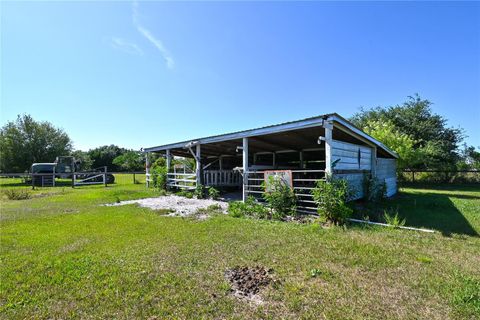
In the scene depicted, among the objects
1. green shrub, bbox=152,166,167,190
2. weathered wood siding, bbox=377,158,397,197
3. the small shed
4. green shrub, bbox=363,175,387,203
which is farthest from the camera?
green shrub, bbox=152,166,167,190

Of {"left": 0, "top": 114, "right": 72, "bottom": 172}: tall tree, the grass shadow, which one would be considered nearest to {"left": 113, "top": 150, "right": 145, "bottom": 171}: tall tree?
{"left": 0, "top": 114, "right": 72, "bottom": 172}: tall tree

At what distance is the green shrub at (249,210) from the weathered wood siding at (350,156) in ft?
7.97

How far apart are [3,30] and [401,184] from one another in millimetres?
23770

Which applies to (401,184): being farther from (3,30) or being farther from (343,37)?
(3,30)

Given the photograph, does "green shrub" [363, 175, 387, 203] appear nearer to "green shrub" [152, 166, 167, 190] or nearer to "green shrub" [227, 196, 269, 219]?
"green shrub" [227, 196, 269, 219]

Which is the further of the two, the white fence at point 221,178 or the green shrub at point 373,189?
the white fence at point 221,178

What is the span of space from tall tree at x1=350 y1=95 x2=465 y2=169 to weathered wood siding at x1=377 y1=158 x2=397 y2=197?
9.05 meters

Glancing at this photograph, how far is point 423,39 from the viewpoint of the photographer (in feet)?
30.5

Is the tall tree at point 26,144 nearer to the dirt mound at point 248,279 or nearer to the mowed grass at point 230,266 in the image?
the mowed grass at point 230,266

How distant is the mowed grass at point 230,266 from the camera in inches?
89.0

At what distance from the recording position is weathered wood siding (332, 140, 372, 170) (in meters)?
6.63

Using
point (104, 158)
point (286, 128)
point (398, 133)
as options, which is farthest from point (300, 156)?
point (104, 158)

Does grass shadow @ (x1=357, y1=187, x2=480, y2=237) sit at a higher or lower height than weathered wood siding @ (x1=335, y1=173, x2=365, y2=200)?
lower

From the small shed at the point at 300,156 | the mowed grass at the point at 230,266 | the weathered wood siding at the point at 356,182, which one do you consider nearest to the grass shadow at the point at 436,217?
the mowed grass at the point at 230,266
